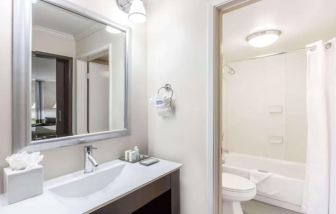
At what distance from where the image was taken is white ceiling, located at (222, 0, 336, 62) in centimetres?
155

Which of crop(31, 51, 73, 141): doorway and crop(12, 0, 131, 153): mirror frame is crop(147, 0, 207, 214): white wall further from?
crop(12, 0, 131, 153): mirror frame

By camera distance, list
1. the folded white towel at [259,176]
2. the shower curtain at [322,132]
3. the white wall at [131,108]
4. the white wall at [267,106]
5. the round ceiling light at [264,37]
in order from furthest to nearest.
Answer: the white wall at [267,106], the folded white towel at [259,176], the round ceiling light at [264,37], the shower curtain at [322,132], the white wall at [131,108]

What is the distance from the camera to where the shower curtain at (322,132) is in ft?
5.94

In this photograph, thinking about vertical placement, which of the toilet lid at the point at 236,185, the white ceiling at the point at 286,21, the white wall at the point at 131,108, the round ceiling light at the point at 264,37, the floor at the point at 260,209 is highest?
the white ceiling at the point at 286,21

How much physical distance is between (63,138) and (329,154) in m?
2.37

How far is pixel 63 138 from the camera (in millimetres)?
1141

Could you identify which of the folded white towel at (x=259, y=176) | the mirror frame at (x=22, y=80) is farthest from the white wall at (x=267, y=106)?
the mirror frame at (x=22, y=80)

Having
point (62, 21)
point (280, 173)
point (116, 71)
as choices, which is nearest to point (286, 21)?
point (116, 71)

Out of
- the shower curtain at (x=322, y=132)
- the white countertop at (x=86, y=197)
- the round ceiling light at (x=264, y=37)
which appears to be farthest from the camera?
the round ceiling light at (x=264, y=37)

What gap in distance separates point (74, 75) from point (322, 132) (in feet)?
7.57

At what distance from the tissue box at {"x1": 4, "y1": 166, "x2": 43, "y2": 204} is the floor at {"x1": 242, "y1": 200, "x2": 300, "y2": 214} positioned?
2120mm

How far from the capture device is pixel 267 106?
9.46 feet

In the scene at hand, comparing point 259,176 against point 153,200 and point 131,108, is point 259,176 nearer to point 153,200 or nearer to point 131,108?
point 153,200

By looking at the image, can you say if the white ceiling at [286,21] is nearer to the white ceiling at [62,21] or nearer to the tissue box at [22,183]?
the white ceiling at [62,21]
